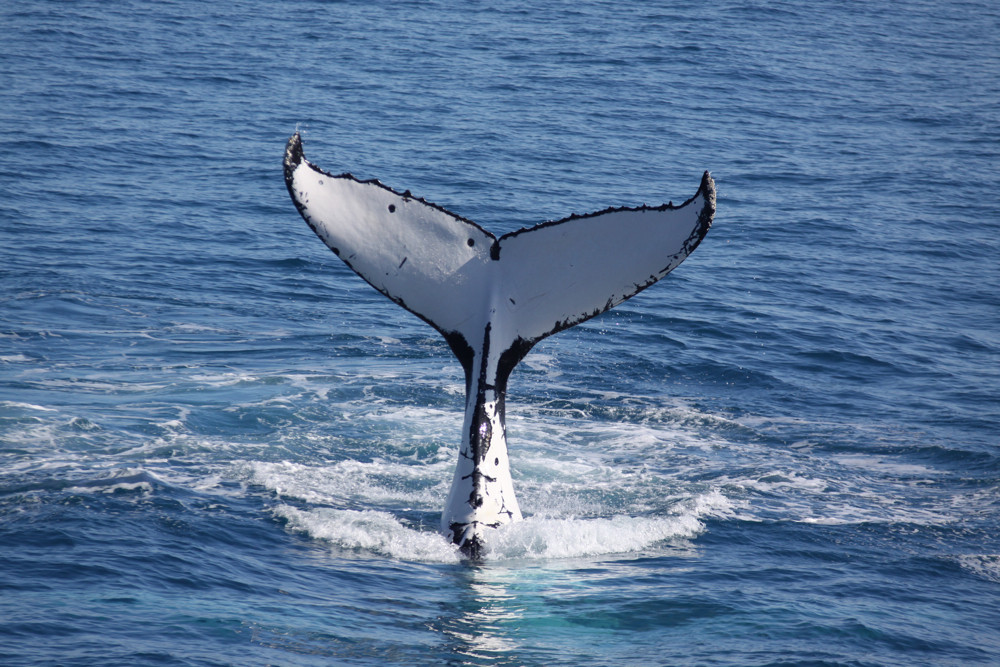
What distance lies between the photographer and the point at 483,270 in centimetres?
724

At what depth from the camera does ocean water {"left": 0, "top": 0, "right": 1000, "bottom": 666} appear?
22.5 feet

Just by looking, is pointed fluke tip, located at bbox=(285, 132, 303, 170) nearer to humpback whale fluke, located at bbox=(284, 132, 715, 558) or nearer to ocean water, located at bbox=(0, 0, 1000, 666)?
humpback whale fluke, located at bbox=(284, 132, 715, 558)

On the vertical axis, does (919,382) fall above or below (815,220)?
below

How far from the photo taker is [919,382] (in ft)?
42.1

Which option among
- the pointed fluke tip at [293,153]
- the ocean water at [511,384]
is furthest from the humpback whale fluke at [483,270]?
the ocean water at [511,384]

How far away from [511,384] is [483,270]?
4909 millimetres

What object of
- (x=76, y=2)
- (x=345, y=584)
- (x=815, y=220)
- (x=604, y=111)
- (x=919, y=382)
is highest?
(x=76, y=2)

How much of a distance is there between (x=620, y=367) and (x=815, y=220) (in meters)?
7.91

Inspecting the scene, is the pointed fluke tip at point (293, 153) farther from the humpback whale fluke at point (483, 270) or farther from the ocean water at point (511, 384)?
the ocean water at point (511, 384)

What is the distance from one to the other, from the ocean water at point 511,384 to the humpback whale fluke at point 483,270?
0.62 metres

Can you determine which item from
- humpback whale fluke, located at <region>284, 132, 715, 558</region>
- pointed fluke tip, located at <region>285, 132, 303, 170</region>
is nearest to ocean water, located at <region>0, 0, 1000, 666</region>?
humpback whale fluke, located at <region>284, 132, 715, 558</region>

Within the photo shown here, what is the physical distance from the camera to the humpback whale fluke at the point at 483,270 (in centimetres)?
675

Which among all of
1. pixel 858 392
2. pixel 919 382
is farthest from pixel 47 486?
pixel 919 382

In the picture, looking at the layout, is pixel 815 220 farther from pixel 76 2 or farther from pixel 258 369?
pixel 76 2
